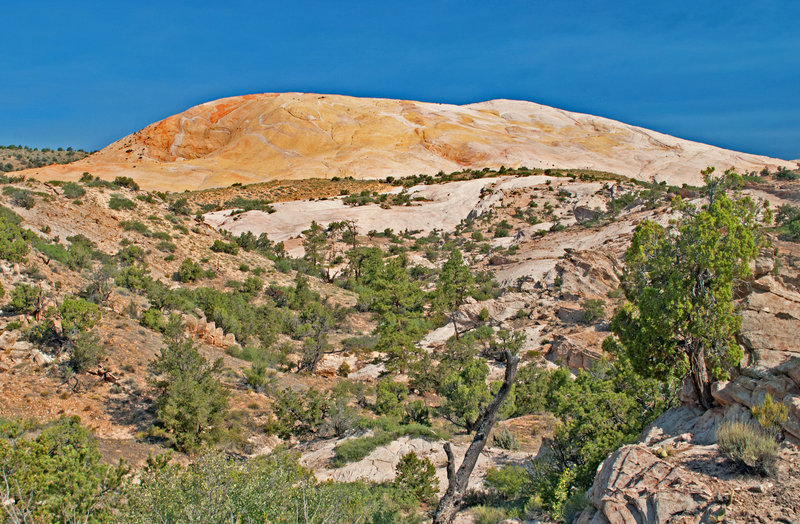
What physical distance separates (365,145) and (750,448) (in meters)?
64.1

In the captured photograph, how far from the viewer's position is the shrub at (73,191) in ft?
85.9

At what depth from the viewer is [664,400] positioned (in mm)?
9250

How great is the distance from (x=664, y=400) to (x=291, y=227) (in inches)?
1355

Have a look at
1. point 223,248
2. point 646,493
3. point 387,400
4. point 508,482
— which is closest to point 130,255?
point 223,248

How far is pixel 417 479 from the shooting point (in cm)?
1062

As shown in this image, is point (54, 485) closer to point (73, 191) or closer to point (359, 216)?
point (73, 191)

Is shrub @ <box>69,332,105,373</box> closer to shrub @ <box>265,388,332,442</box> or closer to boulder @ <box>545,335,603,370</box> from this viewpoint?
shrub @ <box>265,388,332,442</box>

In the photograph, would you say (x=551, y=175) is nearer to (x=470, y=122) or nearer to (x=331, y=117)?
(x=470, y=122)

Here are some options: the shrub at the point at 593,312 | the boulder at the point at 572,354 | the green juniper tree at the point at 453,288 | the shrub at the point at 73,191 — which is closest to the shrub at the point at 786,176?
the shrub at the point at 593,312

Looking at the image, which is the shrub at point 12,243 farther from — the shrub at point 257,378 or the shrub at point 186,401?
Answer: the shrub at point 257,378

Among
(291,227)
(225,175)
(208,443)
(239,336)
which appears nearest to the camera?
(208,443)

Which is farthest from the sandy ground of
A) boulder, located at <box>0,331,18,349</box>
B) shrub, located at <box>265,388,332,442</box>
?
boulder, located at <box>0,331,18,349</box>

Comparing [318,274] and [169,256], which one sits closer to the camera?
[169,256]

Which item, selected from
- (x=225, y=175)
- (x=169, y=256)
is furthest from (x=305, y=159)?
(x=169, y=256)
